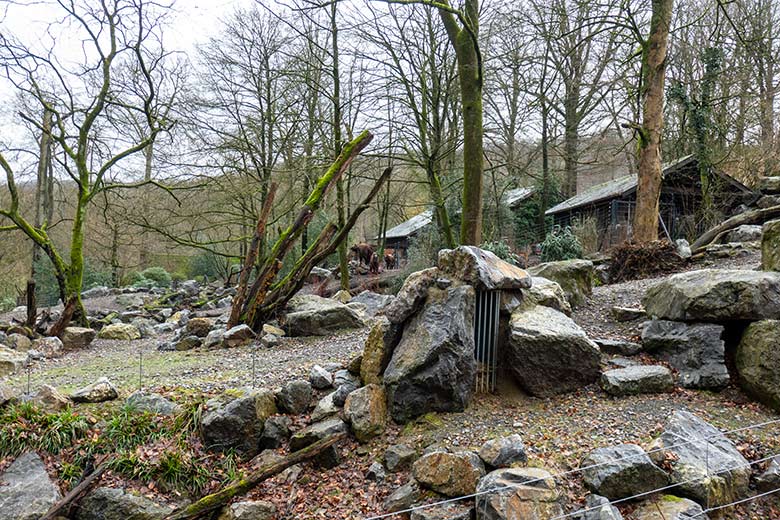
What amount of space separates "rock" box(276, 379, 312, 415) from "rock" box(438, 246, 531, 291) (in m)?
1.67

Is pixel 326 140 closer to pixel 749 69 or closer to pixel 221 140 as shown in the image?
pixel 221 140

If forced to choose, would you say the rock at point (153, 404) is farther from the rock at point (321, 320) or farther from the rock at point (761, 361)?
the rock at point (761, 361)

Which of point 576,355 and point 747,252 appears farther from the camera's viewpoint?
point 747,252

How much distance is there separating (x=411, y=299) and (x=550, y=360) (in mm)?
1300


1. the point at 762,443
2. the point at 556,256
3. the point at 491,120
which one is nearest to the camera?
the point at 762,443

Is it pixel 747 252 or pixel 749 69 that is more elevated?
Result: pixel 749 69

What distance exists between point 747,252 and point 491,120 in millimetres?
10366

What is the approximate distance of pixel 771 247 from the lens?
170 inches

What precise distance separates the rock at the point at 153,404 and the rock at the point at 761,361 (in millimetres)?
4690

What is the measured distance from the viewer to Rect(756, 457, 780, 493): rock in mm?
2869

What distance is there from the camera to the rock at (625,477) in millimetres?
2799

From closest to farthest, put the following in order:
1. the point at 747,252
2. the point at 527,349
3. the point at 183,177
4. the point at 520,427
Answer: the point at 520,427
the point at 527,349
the point at 747,252
the point at 183,177

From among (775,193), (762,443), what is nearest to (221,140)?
(762,443)

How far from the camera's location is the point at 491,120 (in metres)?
16.4
